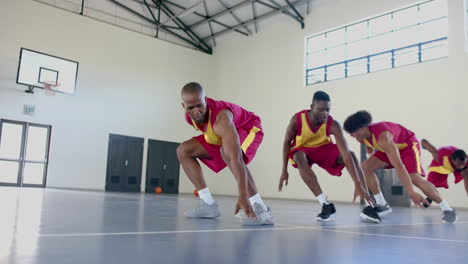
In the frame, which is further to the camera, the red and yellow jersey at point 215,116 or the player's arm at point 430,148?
the player's arm at point 430,148

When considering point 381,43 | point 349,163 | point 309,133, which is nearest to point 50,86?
point 381,43

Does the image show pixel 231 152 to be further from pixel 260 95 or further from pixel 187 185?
pixel 187 185

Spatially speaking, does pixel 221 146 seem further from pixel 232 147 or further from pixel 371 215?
pixel 371 215

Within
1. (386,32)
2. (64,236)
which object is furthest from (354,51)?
(64,236)

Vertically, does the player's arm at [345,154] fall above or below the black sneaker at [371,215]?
above

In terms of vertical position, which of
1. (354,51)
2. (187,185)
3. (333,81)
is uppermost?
(354,51)

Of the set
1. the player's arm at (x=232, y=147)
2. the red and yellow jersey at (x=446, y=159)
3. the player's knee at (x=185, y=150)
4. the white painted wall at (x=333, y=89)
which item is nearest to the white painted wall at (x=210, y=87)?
the white painted wall at (x=333, y=89)

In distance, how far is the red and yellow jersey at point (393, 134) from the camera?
11.1 ft

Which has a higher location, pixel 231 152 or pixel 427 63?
pixel 427 63

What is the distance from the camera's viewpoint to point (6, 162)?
10.5 metres

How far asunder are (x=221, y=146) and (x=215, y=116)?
0.33m

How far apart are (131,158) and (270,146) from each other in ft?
14.0

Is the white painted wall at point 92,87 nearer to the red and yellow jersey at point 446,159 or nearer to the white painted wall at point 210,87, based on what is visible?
the white painted wall at point 210,87

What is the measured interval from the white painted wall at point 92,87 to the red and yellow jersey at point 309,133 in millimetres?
9647
